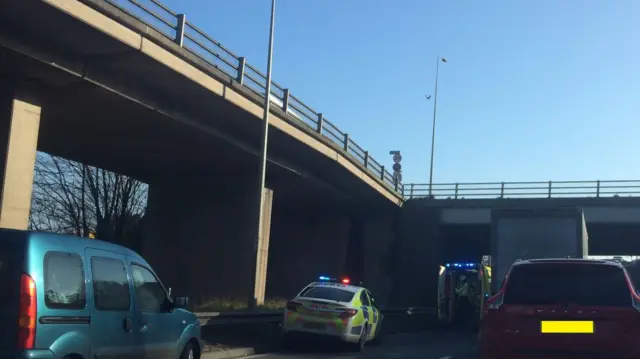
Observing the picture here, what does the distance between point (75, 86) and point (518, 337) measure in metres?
15.1

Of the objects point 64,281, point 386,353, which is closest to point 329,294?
point 386,353

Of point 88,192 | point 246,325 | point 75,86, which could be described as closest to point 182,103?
point 75,86

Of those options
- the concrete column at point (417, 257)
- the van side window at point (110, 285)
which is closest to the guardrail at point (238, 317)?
the van side window at point (110, 285)

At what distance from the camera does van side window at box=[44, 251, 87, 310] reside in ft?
24.1

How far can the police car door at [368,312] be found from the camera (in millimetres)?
17688

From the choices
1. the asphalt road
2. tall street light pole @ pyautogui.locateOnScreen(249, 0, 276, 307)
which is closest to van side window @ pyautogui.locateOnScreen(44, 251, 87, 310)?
the asphalt road

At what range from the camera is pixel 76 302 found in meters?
7.71

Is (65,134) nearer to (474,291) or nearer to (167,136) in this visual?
(167,136)

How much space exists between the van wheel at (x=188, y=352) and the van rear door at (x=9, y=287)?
3.64m

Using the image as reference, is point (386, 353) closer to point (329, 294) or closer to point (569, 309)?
point (329, 294)

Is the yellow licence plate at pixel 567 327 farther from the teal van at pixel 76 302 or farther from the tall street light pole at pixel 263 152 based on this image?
the tall street light pole at pixel 263 152

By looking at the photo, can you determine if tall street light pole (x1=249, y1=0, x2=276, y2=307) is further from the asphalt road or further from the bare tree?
the bare tree

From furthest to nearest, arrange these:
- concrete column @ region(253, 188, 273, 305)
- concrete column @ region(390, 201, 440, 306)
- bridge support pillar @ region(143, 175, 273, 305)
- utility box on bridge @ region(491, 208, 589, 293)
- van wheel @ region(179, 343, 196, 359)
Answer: concrete column @ region(390, 201, 440, 306), bridge support pillar @ region(143, 175, 273, 305), concrete column @ region(253, 188, 273, 305), utility box on bridge @ region(491, 208, 589, 293), van wheel @ region(179, 343, 196, 359)

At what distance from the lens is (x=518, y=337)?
8195 millimetres
